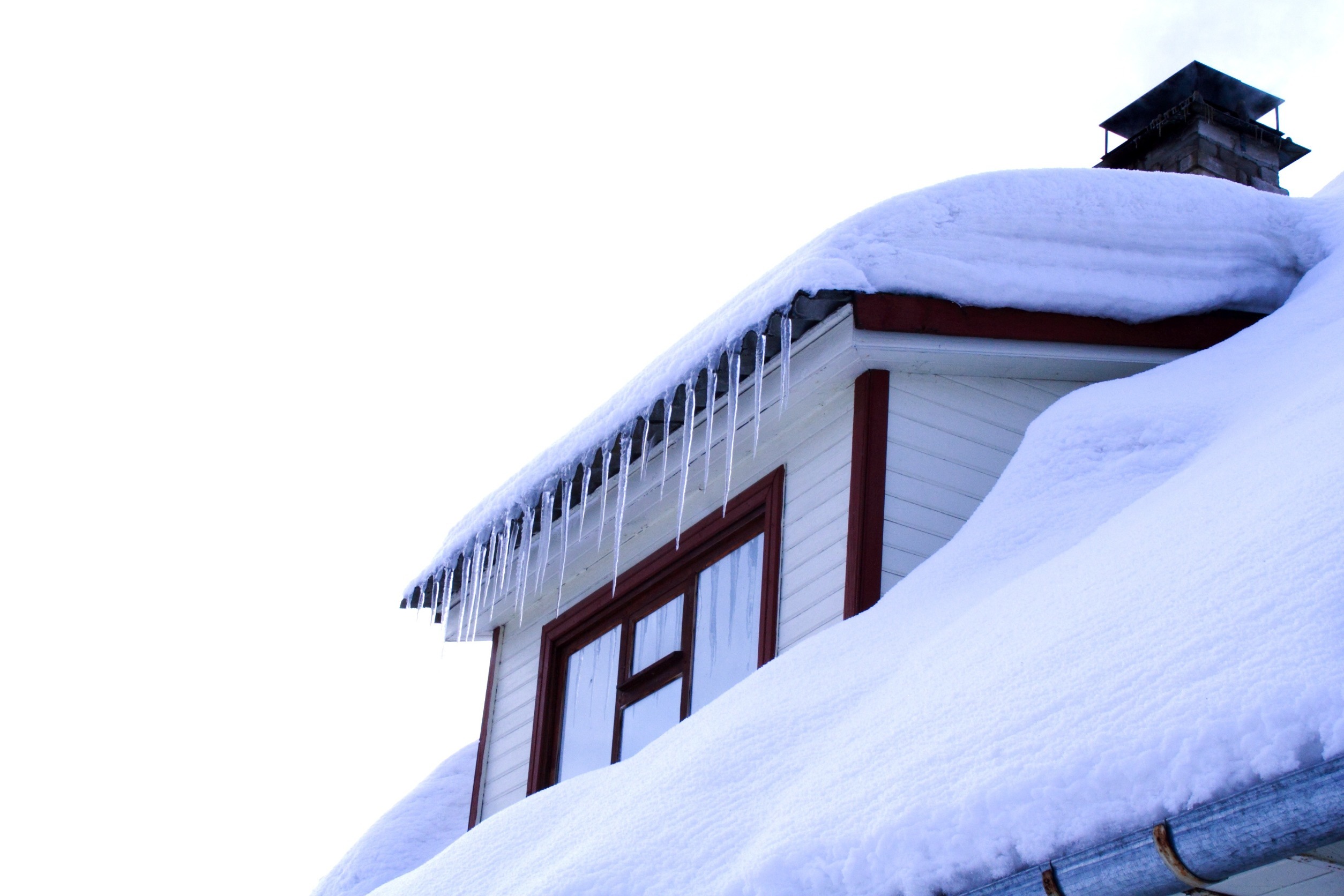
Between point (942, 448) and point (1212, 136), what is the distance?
543cm

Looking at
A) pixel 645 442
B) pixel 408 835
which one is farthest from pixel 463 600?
pixel 645 442

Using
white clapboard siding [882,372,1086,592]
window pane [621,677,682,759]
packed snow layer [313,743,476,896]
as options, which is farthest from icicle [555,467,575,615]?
white clapboard siding [882,372,1086,592]

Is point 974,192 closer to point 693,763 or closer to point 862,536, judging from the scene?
point 862,536

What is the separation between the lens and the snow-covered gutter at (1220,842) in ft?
5.93

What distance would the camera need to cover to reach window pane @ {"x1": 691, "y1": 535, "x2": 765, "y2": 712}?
5.77 m

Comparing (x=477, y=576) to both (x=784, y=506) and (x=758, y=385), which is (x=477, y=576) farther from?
(x=758, y=385)

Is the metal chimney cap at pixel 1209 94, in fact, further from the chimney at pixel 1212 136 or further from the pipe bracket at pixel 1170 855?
the pipe bracket at pixel 1170 855

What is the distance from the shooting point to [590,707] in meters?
6.82

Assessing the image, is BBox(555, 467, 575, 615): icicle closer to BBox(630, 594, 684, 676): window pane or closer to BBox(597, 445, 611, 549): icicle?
BBox(597, 445, 611, 549): icicle

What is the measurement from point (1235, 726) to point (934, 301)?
355 centimetres

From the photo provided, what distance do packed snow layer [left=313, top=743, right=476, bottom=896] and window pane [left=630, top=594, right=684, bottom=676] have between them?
1642 millimetres

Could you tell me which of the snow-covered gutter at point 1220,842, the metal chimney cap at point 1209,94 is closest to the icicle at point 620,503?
the snow-covered gutter at point 1220,842

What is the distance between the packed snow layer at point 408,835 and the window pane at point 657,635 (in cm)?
164

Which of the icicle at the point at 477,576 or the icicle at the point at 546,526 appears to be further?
the icicle at the point at 477,576
